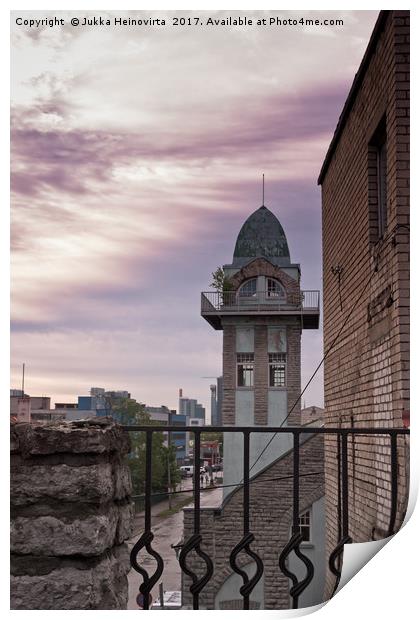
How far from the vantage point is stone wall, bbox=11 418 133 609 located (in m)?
2.42

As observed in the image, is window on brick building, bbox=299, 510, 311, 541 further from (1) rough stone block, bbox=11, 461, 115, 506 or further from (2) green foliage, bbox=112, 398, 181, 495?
(1) rough stone block, bbox=11, 461, 115, 506

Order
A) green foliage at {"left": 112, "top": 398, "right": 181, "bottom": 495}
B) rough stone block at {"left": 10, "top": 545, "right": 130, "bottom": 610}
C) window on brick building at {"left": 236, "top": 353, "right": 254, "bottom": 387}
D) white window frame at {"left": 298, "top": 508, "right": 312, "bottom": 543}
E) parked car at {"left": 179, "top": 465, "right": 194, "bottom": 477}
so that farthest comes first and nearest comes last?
parked car at {"left": 179, "top": 465, "right": 194, "bottom": 477}, window on brick building at {"left": 236, "top": 353, "right": 254, "bottom": 387}, green foliage at {"left": 112, "top": 398, "right": 181, "bottom": 495}, white window frame at {"left": 298, "top": 508, "right": 312, "bottom": 543}, rough stone block at {"left": 10, "top": 545, "right": 130, "bottom": 610}

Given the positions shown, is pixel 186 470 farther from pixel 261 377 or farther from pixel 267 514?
pixel 267 514

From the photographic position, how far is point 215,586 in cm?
1315

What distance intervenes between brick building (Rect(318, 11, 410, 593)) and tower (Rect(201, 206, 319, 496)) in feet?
40.7

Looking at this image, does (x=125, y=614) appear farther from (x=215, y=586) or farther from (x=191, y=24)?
Result: (x=215, y=586)

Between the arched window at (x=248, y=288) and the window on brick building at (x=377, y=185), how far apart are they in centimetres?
1599

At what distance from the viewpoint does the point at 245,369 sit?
20938 mm

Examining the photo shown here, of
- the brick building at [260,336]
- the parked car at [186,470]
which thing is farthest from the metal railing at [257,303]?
the parked car at [186,470]

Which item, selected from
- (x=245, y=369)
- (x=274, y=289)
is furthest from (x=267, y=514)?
(x=274, y=289)

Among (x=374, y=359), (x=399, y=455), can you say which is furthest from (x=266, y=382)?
(x=399, y=455)

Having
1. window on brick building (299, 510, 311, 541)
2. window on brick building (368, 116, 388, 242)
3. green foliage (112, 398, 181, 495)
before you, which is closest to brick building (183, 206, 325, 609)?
green foliage (112, 398, 181, 495)

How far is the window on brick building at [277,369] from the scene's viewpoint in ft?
68.5

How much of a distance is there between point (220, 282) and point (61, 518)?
18315 mm
